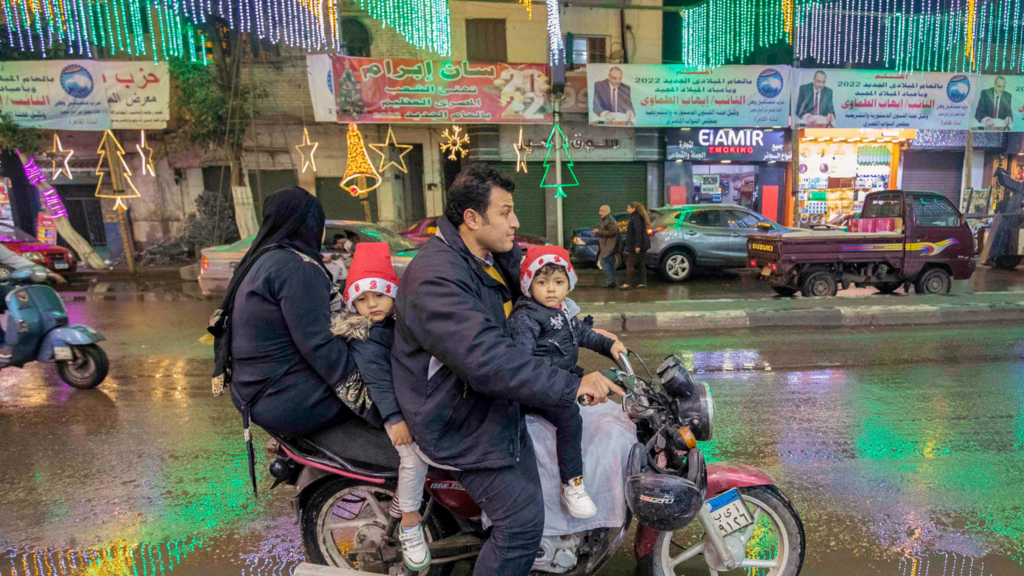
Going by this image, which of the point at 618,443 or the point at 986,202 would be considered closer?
the point at 618,443

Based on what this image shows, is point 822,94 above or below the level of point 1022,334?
above

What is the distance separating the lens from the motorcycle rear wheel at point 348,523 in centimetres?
244

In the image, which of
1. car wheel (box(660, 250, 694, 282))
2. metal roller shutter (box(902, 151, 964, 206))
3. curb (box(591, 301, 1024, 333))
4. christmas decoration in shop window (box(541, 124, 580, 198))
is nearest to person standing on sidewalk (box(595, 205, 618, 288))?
car wheel (box(660, 250, 694, 282))

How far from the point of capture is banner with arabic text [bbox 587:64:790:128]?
1539 cm

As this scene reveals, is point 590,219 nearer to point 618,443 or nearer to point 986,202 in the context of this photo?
point 986,202

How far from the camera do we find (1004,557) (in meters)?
2.83

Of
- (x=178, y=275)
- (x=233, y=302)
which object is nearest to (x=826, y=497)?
(x=233, y=302)

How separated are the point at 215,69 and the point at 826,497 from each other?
725 inches

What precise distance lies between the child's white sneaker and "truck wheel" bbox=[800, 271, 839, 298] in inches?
354

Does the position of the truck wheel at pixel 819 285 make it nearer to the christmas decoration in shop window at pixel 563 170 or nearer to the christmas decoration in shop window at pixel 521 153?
the christmas decoration in shop window at pixel 563 170

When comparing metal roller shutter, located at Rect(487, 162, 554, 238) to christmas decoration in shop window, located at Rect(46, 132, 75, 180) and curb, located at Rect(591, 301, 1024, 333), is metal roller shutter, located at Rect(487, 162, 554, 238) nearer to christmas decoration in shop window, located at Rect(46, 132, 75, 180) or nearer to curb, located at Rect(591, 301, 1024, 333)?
curb, located at Rect(591, 301, 1024, 333)

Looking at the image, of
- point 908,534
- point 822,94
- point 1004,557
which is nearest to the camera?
point 1004,557

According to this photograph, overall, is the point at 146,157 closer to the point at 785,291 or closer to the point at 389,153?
the point at 389,153

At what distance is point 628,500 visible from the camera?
2.16 meters
